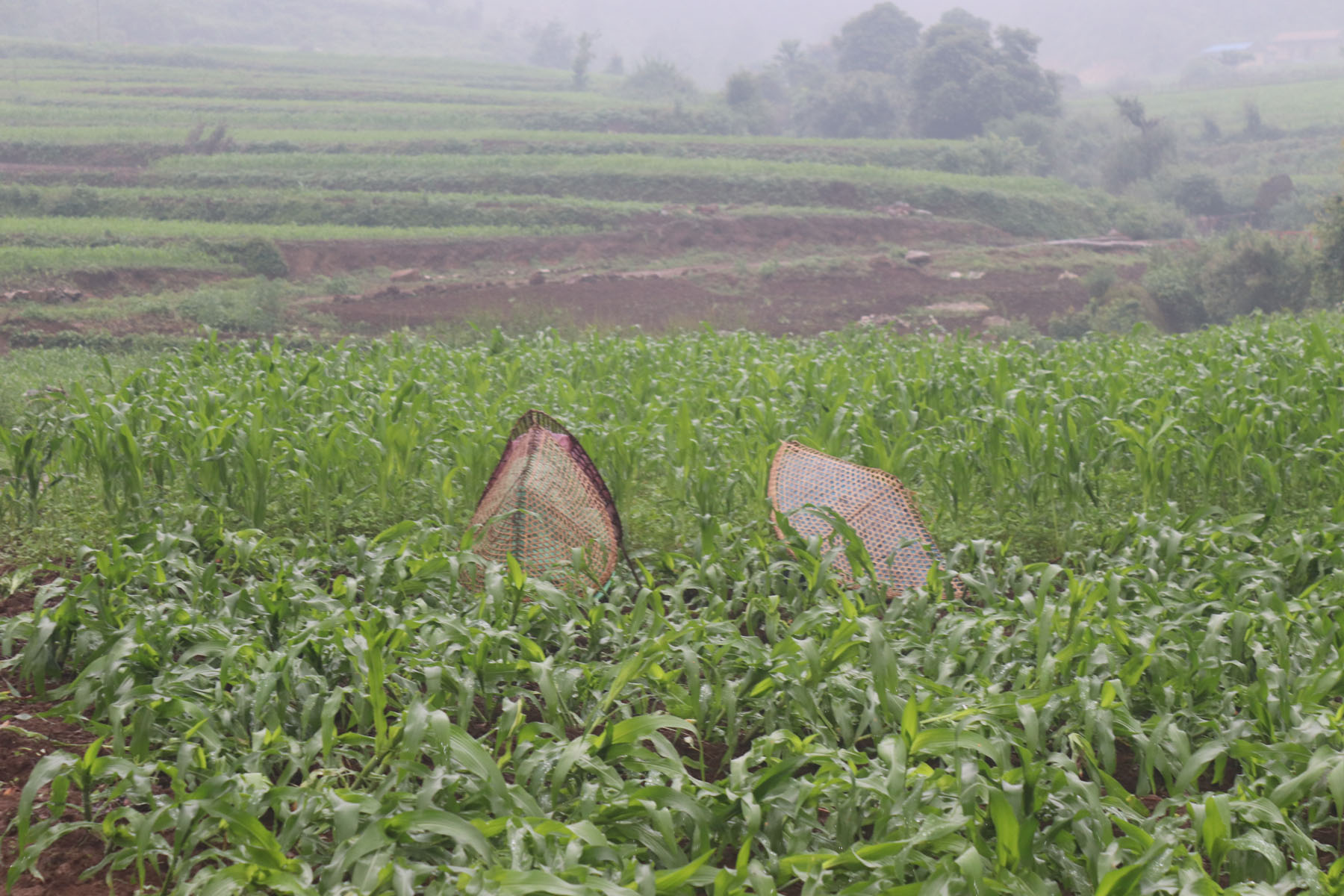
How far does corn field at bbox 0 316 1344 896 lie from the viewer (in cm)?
226

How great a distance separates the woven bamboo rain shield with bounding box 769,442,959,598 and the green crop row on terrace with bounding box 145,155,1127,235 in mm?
24635

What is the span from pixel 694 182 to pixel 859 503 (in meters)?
26.8

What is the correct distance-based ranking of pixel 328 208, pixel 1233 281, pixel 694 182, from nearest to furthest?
pixel 1233 281 → pixel 328 208 → pixel 694 182

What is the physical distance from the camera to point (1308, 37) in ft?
325

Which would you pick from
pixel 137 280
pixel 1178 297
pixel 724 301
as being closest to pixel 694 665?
pixel 137 280

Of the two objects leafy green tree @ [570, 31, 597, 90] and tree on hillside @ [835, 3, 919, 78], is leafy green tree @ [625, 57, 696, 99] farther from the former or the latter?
tree on hillside @ [835, 3, 919, 78]

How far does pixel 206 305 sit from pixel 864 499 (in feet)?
47.7

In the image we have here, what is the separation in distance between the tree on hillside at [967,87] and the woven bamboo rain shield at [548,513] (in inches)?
1682

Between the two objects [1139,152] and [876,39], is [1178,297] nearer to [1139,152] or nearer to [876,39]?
[1139,152]

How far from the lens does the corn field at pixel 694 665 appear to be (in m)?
2.26

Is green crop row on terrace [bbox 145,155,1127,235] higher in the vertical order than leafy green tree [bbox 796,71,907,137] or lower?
lower

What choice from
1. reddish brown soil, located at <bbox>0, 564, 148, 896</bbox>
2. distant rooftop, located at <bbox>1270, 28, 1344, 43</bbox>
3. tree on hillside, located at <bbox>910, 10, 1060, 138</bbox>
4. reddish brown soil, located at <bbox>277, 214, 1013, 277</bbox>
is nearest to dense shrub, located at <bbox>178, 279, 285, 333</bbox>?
reddish brown soil, located at <bbox>277, 214, 1013, 277</bbox>

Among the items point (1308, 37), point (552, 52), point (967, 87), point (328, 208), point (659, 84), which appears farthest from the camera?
point (1308, 37)

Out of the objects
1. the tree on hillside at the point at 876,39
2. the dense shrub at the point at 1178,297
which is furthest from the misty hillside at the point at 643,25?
the dense shrub at the point at 1178,297
